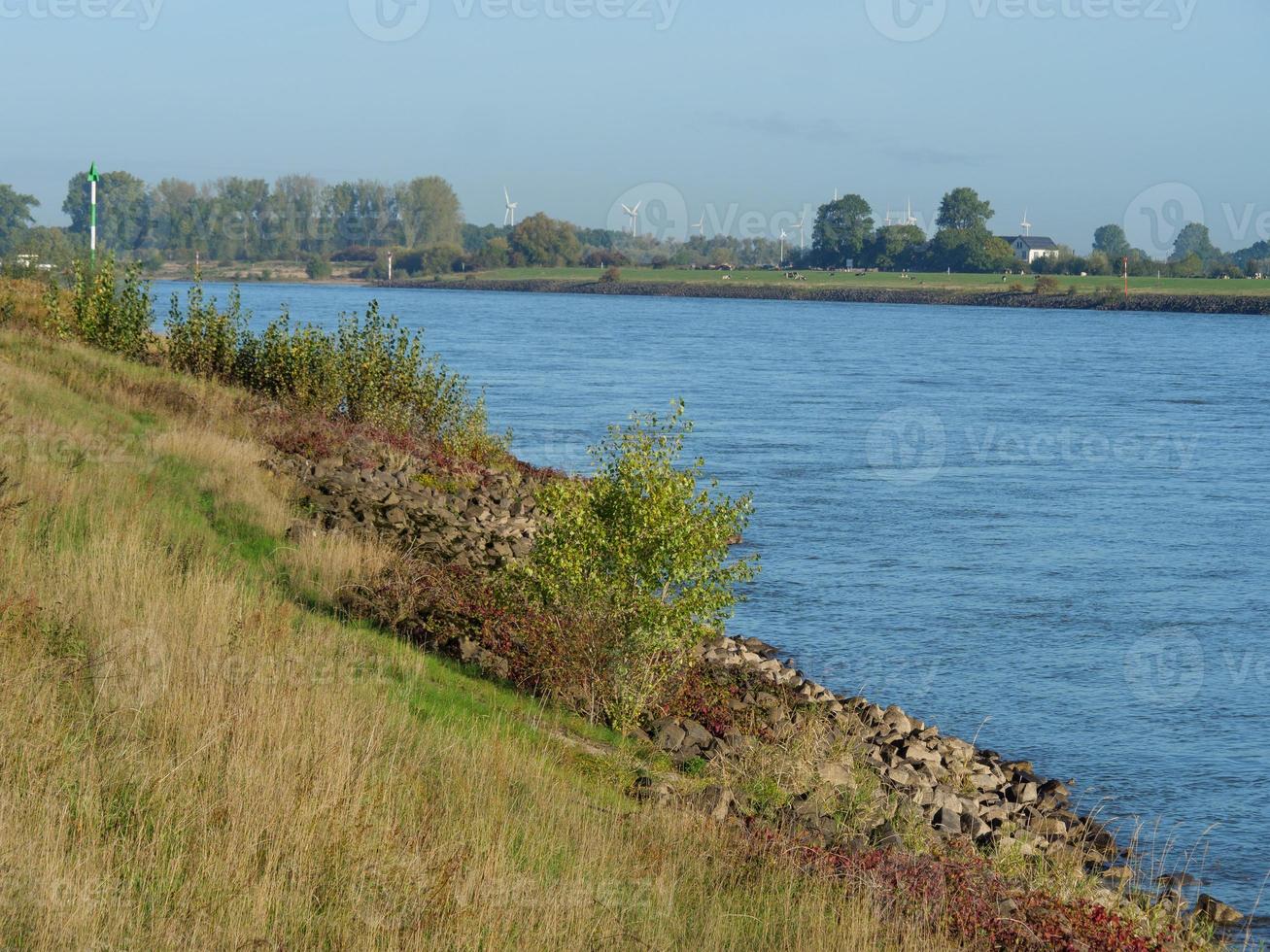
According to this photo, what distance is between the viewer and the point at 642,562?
13469 millimetres

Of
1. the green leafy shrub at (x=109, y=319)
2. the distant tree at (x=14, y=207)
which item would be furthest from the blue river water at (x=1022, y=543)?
the distant tree at (x=14, y=207)

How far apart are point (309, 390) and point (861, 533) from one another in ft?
40.3

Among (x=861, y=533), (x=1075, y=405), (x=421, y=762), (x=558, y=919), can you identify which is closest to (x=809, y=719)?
(x=421, y=762)

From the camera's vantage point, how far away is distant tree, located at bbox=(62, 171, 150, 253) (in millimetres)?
142250

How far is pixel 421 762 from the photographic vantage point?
8.77m

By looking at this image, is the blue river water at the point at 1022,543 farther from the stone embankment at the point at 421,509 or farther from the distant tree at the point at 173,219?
the distant tree at the point at 173,219

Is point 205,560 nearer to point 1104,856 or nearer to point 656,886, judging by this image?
point 656,886

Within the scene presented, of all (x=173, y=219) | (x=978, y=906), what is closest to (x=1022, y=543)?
(x=978, y=906)

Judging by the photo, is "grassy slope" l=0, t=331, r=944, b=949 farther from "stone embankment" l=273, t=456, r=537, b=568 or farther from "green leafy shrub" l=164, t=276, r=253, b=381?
"green leafy shrub" l=164, t=276, r=253, b=381

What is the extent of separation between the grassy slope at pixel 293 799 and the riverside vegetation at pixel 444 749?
0.03 metres

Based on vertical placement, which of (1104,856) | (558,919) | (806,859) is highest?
(558,919)

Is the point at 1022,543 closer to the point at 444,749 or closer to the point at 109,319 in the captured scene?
the point at 109,319

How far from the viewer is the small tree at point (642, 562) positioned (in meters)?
13.1

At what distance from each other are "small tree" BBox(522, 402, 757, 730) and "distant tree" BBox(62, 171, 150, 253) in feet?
410
